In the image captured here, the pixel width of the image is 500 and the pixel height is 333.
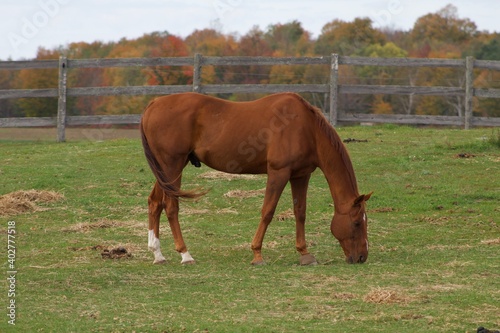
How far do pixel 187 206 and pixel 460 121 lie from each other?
A: 383 inches

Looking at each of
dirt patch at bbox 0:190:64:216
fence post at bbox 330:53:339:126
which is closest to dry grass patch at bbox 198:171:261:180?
dirt patch at bbox 0:190:64:216

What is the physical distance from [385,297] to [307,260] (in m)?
2.04

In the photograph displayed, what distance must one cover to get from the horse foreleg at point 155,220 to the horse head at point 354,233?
73.6 inches

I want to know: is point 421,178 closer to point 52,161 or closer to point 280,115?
point 280,115

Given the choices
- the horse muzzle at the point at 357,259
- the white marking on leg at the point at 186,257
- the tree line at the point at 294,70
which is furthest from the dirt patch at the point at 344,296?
the tree line at the point at 294,70

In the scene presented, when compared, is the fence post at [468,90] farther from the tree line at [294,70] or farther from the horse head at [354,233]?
the horse head at [354,233]

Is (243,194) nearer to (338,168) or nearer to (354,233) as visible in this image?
(338,168)

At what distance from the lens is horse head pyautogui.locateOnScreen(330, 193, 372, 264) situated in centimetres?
874

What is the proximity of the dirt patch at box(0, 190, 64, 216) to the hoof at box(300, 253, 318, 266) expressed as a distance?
4531 millimetres

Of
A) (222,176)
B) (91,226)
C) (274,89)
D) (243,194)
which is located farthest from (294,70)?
(91,226)

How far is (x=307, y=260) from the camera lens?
8.83 meters

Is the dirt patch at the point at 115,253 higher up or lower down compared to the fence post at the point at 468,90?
lower down

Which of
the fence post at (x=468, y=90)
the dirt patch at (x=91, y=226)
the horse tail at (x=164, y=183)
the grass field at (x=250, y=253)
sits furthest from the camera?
the fence post at (x=468, y=90)

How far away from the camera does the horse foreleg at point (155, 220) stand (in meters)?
9.02
